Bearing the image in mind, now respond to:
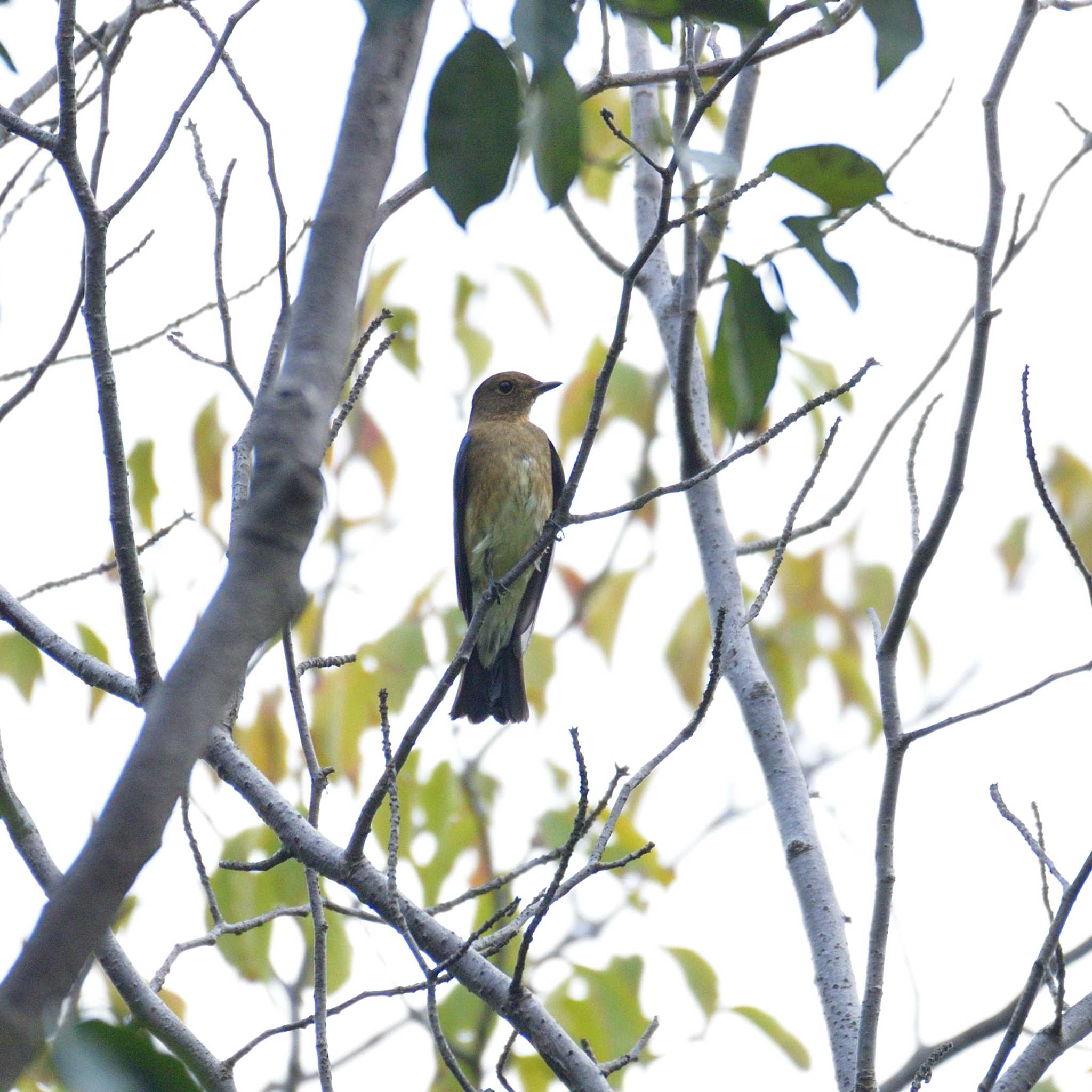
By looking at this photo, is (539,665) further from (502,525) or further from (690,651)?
(502,525)

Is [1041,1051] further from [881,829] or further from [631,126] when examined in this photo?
[631,126]

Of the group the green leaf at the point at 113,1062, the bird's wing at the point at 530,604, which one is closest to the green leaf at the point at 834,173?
the green leaf at the point at 113,1062

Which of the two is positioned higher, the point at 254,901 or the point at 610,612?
the point at 610,612

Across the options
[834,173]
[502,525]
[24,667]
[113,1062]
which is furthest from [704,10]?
[502,525]

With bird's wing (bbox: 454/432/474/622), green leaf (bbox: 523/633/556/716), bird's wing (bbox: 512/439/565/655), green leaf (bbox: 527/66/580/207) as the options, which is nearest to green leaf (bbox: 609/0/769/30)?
green leaf (bbox: 527/66/580/207)

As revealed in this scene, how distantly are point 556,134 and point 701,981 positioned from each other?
14.3 ft

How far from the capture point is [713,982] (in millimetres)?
5512

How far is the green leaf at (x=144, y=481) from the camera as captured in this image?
4.74 meters

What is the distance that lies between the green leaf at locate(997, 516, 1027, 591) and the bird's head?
280 centimetres

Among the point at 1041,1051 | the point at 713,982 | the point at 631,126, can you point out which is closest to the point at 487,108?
the point at 1041,1051

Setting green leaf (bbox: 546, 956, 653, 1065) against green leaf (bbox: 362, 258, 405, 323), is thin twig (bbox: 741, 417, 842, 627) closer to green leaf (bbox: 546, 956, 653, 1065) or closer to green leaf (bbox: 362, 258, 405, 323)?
green leaf (bbox: 546, 956, 653, 1065)

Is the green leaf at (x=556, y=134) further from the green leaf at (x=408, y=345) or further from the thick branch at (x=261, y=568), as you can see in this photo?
the green leaf at (x=408, y=345)

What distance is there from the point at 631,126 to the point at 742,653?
2.14 m

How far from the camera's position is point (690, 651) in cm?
657
